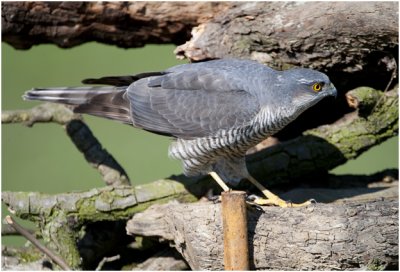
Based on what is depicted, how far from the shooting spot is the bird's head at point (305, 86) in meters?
5.05

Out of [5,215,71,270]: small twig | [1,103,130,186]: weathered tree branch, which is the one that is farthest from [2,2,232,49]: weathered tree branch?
[5,215,71,270]: small twig

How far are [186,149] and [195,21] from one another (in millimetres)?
1283

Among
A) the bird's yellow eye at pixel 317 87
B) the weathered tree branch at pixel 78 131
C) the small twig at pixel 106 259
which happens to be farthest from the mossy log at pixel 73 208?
the bird's yellow eye at pixel 317 87

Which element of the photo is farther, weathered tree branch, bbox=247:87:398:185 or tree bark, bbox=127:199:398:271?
weathered tree branch, bbox=247:87:398:185

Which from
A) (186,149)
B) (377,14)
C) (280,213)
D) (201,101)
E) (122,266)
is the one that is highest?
(377,14)

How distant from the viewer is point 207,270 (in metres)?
4.92

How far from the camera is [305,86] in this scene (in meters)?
5.09

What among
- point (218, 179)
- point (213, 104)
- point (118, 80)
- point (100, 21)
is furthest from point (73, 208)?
point (100, 21)

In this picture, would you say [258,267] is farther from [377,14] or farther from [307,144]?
[377,14]

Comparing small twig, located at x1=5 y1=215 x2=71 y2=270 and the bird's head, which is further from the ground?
the bird's head

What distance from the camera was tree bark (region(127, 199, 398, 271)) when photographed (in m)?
4.53

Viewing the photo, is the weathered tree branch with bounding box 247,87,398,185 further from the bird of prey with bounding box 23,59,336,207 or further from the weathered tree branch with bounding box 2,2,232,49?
the weathered tree branch with bounding box 2,2,232,49

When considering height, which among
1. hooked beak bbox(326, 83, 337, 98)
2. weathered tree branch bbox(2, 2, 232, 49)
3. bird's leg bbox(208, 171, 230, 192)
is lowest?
bird's leg bbox(208, 171, 230, 192)

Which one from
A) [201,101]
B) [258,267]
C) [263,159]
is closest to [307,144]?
[263,159]
